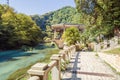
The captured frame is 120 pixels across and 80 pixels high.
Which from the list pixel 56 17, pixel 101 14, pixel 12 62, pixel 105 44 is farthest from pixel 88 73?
pixel 56 17

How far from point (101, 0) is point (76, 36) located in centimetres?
1348

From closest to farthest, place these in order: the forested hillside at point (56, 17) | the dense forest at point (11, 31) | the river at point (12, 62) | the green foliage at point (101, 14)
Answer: the river at point (12, 62), the green foliage at point (101, 14), the dense forest at point (11, 31), the forested hillside at point (56, 17)

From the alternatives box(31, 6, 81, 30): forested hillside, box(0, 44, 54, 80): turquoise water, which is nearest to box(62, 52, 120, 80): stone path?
box(0, 44, 54, 80): turquoise water

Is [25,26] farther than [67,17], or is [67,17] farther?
[67,17]

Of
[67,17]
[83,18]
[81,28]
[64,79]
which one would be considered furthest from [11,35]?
[67,17]

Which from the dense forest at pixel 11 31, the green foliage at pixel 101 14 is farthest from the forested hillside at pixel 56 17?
the green foliage at pixel 101 14

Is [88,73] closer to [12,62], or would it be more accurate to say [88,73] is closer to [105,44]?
[12,62]

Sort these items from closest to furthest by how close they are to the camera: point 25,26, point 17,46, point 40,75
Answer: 1. point 40,75
2. point 17,46
3. point 25,26

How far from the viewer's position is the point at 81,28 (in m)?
48.2

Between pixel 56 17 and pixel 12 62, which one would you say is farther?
pixel 56 17

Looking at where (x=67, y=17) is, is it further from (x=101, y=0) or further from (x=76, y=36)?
(x=101, y=0)

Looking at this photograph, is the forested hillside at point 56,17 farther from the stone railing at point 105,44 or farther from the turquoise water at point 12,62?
the turquoise water at point 12,62

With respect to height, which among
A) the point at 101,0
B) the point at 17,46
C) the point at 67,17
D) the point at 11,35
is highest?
the point at 67,17

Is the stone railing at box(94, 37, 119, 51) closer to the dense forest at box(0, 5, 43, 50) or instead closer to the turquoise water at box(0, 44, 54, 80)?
the turquoise water at box(0, 44, 54, 80)
